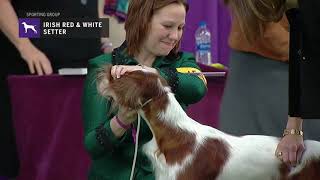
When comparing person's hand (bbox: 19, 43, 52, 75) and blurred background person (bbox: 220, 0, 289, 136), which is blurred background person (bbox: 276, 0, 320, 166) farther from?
person's hand (bbox: 19, 43, 52, 75)

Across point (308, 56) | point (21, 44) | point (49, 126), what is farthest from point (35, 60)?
point (308, 56)

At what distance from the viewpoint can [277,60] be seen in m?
1.99

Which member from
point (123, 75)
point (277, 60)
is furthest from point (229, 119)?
point (123, 75)

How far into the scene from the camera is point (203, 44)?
3.28m

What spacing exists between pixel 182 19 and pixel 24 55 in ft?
2.10

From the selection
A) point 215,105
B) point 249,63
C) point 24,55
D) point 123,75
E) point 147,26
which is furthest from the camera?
point 215,105

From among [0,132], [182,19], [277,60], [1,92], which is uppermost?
[182,19]

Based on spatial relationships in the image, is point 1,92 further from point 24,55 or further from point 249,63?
point 249,63

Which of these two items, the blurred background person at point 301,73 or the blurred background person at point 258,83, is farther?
the blurred background person at point 258,83

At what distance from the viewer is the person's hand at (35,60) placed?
2.24 metres

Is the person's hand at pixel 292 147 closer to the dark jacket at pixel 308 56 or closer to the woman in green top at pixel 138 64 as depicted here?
the dark jacket at pixel 308 56

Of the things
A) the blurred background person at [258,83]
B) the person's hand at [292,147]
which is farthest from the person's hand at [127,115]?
the blurred background person at [258,83]

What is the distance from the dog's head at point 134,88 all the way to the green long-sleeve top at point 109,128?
0.21 m
